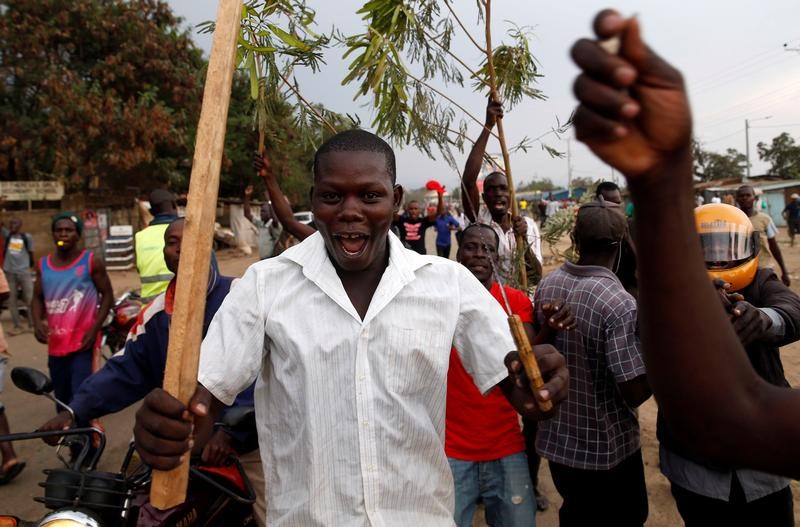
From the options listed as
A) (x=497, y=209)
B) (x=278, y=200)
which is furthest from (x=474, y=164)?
(x=278, y=200)

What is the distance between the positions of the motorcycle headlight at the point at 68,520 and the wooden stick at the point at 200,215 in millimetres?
702

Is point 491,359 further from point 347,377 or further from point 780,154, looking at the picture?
point 780,154

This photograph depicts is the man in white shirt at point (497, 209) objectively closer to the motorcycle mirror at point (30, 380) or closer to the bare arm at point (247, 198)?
the motorcycle mirror at point (30, 380)

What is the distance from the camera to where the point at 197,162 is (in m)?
1.17

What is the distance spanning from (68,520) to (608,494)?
84.2 inches

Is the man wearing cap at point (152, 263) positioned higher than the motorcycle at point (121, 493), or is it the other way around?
the man wearing cap at point (152, 263)

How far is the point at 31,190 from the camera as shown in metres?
16.0

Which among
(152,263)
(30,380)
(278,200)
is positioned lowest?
(30,380)

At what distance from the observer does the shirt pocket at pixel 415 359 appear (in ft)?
5.27

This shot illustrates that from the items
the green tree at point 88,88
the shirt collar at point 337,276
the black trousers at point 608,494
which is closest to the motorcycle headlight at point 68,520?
the shirt collar at point 337,276

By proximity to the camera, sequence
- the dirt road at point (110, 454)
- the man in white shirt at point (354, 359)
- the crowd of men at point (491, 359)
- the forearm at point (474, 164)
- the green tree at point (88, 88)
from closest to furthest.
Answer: the crowd of men at point (491, 359) → the man in white shirt at point (354, 359) → the forearm at point (474, 164) → the dirt road at point (110, 454) → the green tree at point (88, 88)

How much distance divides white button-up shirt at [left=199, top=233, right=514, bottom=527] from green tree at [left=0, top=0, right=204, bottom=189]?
52.5 ft

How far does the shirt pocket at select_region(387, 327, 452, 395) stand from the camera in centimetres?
161

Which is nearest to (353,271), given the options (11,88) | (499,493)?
(499,493)
